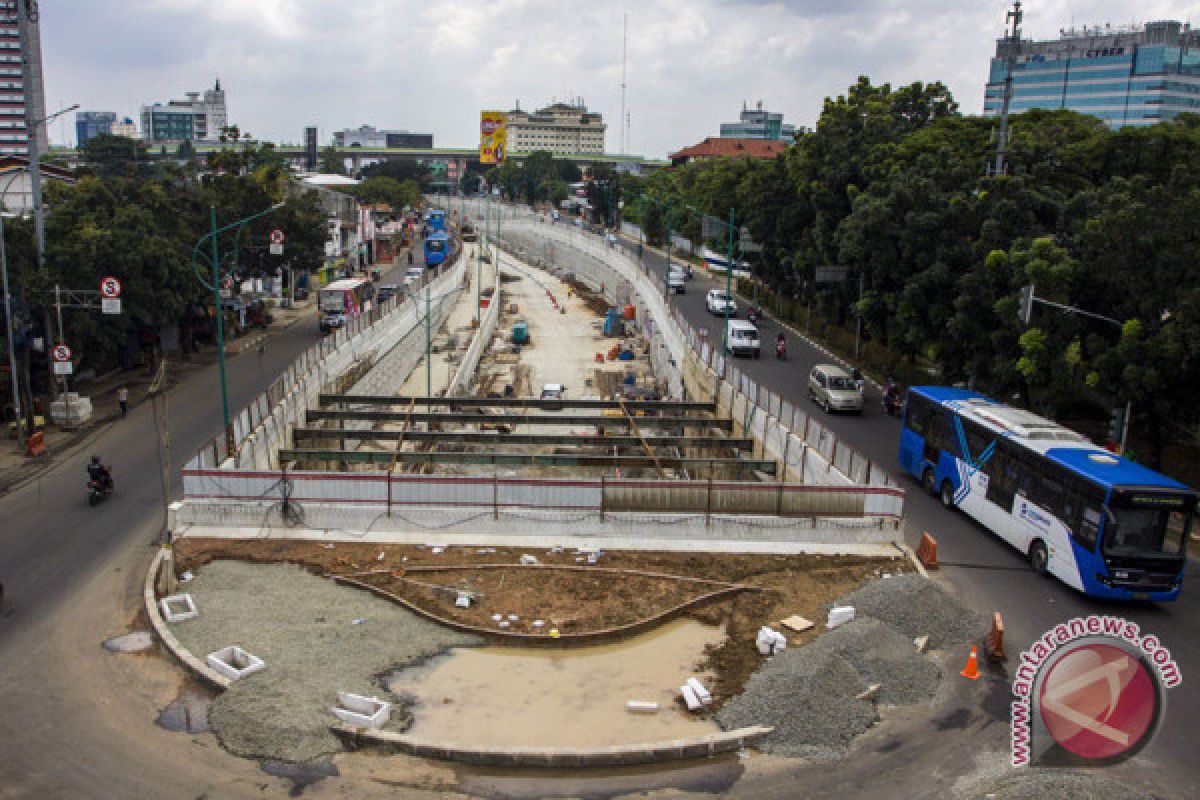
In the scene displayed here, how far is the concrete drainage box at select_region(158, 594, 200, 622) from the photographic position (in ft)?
59.7

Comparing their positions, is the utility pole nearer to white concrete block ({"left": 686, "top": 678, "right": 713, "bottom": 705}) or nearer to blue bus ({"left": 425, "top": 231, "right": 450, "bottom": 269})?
white concrete block ({"left": 686, "top": 678, "right": 713, "bottom": 705})

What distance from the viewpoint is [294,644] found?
17.2m

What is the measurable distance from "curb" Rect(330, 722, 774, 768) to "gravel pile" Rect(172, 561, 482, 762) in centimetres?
52

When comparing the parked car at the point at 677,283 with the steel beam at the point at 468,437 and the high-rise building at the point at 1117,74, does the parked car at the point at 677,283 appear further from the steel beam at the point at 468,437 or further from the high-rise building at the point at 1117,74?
the high-rise building at the point at 1117,74

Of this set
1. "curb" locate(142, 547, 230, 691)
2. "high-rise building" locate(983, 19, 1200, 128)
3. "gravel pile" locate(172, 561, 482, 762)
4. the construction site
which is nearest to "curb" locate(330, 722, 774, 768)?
the construction site

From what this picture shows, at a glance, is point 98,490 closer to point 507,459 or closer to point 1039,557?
point 507,459

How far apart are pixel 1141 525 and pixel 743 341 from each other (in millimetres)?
29361

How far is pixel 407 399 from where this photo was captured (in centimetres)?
3516

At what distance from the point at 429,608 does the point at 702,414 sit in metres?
22.2

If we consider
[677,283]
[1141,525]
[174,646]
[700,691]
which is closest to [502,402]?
[174,646]

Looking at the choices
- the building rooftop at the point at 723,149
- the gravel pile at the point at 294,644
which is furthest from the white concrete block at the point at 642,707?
the building rooftop at the point at 723,149

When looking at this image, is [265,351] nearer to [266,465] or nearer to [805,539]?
[266,465]

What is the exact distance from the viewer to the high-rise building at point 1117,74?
133 m

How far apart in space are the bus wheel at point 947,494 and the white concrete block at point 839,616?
9.03 m
